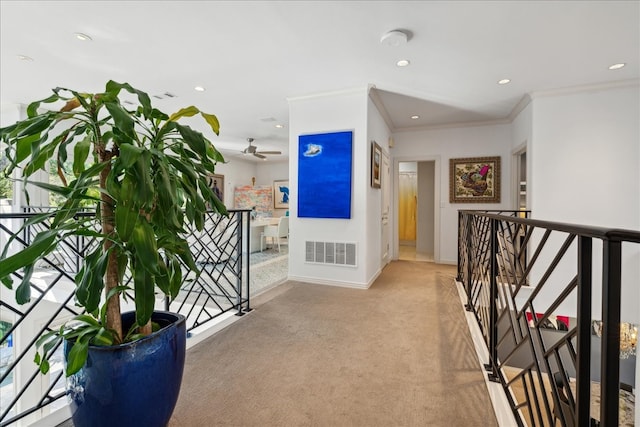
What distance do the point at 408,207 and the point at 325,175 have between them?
5097 mm

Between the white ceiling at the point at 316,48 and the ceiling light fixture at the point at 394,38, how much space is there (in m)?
0.05

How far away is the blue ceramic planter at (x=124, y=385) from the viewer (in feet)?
3.55

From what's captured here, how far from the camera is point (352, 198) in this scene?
3836mm

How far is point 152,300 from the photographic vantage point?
43.3 inches

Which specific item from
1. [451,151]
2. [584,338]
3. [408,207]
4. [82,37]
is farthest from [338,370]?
[408,207]

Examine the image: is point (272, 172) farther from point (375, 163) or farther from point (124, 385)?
point (124, 385)

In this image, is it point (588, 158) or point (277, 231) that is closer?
point (588, 158)

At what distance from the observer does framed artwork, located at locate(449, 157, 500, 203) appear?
5.18 meters

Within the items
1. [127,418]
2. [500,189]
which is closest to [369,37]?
[127,418]

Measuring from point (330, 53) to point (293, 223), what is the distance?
85.2 inches

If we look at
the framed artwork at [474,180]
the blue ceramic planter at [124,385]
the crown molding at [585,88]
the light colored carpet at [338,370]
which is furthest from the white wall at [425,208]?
the blue ceramic planter at [124,385]

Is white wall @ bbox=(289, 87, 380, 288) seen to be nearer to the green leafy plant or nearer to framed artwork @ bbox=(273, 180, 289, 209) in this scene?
the green leafy plant

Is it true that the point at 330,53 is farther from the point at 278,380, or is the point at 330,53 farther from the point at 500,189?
the point at 500,189

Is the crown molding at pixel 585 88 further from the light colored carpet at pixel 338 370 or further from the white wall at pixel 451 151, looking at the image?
the light colored carpet at pixel 338 370
